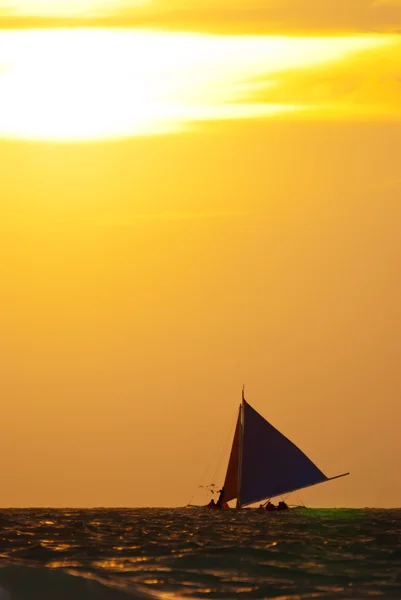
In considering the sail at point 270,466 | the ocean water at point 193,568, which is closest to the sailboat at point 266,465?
the sail at point 270,466

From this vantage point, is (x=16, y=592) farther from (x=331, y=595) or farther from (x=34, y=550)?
(x=34, y=550)

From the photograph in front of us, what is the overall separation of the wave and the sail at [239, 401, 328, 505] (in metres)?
105

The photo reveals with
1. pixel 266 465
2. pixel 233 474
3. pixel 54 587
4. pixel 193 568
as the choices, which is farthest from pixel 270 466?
pixel 54 587

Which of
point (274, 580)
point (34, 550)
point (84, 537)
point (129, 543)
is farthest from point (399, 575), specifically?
point (84, 537)

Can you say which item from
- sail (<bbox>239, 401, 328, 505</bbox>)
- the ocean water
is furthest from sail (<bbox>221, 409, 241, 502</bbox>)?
the ocean water

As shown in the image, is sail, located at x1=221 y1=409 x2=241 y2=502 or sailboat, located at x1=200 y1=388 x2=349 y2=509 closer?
sailboat, located at x1=200 y1=388 x2=349 y2=509

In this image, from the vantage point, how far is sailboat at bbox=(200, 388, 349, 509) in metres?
138

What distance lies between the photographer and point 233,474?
141375mm

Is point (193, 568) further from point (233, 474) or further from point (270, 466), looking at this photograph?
point (233, 474)

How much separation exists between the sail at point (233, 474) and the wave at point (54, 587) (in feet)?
357

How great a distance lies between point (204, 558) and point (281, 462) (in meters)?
89.5

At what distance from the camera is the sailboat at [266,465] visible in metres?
138

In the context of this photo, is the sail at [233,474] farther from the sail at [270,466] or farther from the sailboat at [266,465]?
the sail at [270,466]

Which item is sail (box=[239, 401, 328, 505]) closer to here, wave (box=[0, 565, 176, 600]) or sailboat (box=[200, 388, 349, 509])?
sailboat (box=[200, 388, 349, 509])
